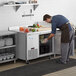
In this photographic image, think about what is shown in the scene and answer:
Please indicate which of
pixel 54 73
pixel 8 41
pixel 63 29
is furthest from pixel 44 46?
pixel 54 73

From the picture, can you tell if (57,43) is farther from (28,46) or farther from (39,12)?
(39,12)

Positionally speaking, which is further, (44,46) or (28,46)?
(44,46)

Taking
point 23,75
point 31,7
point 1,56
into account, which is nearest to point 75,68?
point 23,75

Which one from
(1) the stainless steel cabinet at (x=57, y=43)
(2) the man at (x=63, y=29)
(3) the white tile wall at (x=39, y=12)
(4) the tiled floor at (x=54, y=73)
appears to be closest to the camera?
(4) the tiled floor at (x=54, y=73)

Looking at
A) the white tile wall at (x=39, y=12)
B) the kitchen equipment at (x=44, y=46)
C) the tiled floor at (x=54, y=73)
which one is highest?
the white tile wall at (x=39, y=12)

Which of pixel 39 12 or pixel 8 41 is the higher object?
pixel 39 12

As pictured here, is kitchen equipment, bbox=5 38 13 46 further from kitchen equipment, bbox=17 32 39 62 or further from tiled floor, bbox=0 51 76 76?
tiled floor, bbox=0 51 76 76

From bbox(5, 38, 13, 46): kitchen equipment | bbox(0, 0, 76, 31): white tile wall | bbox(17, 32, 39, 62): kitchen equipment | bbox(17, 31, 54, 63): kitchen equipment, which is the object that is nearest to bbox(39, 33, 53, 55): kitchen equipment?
bbox(17, 31, 54, 63): kitchen equipment

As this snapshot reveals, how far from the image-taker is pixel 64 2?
341 inches

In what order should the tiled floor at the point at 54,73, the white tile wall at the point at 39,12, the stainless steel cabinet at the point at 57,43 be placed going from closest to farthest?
the tiled floor at the point at 54,73 → the white tile wall at the point at 39,12 → the stainless steel cabinet at the point at 57,43

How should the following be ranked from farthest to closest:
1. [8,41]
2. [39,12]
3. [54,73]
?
[39,12] < [8,41] < [54,73]

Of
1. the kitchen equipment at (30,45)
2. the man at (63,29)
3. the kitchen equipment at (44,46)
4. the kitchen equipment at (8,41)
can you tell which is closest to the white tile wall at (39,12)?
the kitchen equipment at (8,41)

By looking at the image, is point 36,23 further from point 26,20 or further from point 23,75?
point 23,75

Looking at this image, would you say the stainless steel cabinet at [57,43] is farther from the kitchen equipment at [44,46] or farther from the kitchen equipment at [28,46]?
the kitchen equipment at [28,46]
